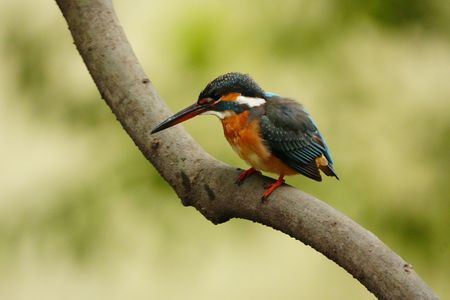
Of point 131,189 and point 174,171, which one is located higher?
point 174,171

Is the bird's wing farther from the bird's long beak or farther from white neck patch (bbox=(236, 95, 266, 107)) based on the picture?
the bird's long beak

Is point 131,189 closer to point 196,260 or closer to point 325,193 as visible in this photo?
point 196,260

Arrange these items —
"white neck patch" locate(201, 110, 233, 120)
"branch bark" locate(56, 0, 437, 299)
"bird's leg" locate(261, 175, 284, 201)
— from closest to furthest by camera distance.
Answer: "branch bark" locate(56, 0, 437, 299)
"bird's leg" locate(261, 175, 284, 201)
"white neck patch" locate(201, 110, 233, 120)

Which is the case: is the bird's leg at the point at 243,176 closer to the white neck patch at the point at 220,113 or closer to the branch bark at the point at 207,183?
the branch bark at the point at 207,183

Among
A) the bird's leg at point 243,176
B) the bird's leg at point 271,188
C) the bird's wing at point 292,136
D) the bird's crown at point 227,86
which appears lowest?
the bird's leg at point 271,188

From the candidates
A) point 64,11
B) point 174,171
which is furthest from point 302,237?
point 64,11

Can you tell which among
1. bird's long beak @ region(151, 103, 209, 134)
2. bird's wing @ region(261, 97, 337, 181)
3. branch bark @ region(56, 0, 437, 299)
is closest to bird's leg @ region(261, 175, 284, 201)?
branch bark @ region(56, 0, 437, 299)

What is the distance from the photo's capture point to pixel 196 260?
303 cm

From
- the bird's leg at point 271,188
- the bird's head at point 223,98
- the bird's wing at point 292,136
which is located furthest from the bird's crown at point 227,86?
the bird's leg at point 271,188

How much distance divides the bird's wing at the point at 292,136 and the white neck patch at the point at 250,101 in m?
0.03

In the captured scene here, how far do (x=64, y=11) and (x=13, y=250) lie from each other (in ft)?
4.79

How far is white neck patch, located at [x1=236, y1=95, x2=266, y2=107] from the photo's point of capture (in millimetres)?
1725

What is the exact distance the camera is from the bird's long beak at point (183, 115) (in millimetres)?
1677

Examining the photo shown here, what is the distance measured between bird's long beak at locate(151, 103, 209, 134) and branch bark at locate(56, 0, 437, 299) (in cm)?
8
